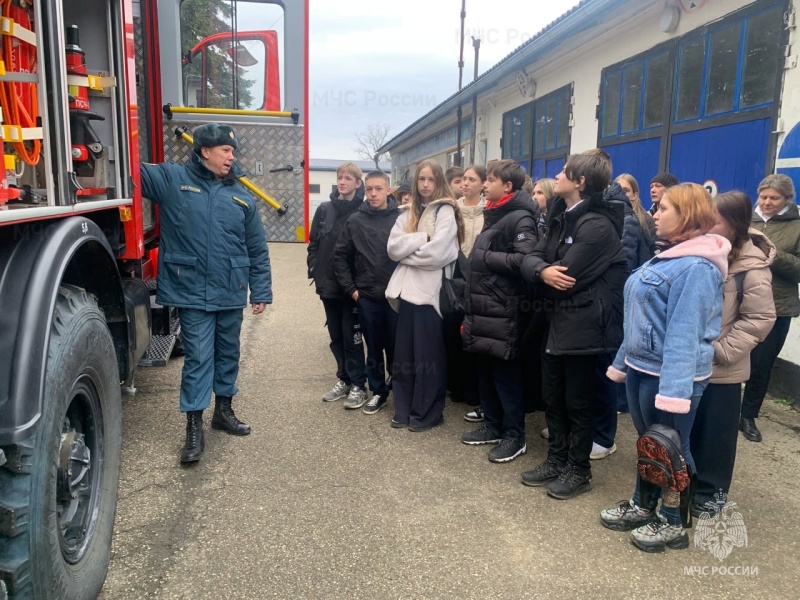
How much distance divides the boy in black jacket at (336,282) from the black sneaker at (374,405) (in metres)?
0.10

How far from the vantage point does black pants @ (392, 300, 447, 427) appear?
407 cm

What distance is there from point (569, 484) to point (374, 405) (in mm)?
1676

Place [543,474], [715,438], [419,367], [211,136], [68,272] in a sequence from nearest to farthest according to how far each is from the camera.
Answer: [68,272] < [715,438] < [543,474] < [211,136] < [419,367]

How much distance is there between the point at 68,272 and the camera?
225cm

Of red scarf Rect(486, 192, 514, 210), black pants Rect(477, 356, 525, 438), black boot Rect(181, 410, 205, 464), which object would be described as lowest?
black boot Rect(181, 410, 205, 464)

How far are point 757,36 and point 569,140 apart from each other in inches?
150

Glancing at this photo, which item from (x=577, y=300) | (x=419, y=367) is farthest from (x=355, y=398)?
(x=577, y=300)

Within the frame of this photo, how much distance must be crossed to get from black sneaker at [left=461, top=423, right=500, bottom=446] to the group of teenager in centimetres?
1

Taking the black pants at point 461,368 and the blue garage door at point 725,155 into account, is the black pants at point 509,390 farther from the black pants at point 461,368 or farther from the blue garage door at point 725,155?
the blue garage door at point 725,155

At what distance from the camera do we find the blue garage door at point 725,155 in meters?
4.99

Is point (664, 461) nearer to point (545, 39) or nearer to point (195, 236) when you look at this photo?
point (195, 236)

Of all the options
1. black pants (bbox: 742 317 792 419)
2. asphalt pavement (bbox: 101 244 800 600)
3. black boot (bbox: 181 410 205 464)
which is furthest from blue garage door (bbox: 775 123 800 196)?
black boot (bbox: 181 410 205 464)

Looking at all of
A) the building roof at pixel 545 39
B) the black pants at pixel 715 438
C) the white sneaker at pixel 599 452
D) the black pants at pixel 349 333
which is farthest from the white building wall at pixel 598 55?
the black pants at pixel 349 333

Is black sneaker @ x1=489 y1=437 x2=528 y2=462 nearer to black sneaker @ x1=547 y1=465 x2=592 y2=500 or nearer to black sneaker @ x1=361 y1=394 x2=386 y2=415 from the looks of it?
black sneaker @ x1=547 y1=465 x2=592 y2=500
